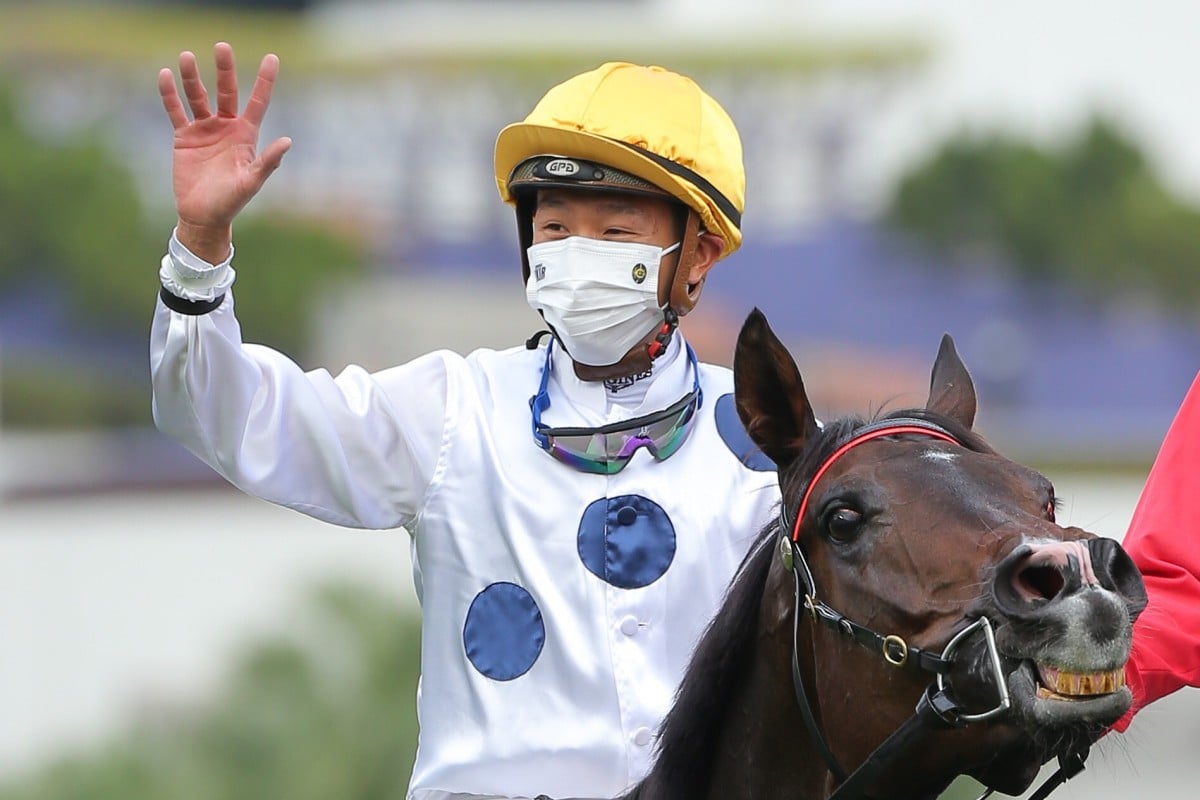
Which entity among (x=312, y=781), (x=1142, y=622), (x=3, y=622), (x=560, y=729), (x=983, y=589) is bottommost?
(x=3, y=622)

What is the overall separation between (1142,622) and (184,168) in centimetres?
172

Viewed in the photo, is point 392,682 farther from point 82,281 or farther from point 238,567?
point 82,281

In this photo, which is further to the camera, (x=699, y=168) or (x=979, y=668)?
(x=699, y=168)

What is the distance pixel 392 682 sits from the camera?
39.9 feet

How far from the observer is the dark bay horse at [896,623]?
2725 millimetres

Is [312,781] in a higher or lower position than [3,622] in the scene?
higher

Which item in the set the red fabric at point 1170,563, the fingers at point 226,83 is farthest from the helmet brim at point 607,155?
the red fabric at point 1170,563

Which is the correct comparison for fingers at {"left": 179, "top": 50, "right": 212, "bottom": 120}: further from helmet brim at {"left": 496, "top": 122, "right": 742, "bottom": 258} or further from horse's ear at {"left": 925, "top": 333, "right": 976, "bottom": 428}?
horse's ear at {"left": 925, "top": 333, "right": 976, "bottom": 428}

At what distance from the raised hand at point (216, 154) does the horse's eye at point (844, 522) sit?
1.07m

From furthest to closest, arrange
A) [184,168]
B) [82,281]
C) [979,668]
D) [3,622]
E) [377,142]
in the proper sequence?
[377,142] → [82,281] → [3,622] → [184,168] → [979,668]

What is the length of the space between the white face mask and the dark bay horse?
542mm

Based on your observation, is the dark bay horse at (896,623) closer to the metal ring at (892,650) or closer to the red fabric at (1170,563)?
the metal ring at (892,650)

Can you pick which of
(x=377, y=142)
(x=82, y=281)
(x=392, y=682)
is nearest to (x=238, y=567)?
(x=392, y=682)

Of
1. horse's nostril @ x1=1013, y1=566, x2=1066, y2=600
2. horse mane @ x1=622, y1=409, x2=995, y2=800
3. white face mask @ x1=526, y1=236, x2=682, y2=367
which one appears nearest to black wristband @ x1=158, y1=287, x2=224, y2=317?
white face mask @ x1=526, y1=236, x2=682, y2=367
